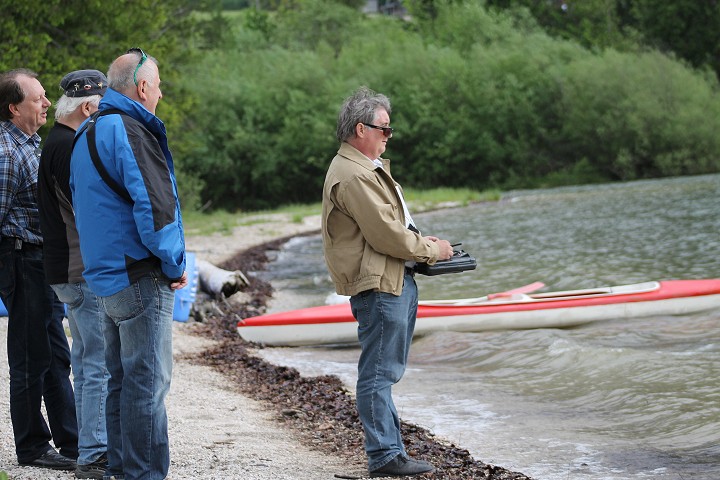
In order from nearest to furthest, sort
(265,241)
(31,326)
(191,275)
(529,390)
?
(31,326) → (529,390) → (191,275) → (265,241)

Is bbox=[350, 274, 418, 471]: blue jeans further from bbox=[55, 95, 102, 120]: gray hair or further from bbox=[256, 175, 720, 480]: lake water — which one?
bbox=[55, 95, 102, 120]: gray hair

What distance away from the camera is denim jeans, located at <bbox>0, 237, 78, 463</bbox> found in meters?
4.51

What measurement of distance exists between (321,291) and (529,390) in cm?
689

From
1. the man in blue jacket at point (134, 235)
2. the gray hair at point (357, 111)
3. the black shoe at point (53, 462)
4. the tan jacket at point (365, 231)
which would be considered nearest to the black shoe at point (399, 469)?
the tan jacket at point (365, 231)

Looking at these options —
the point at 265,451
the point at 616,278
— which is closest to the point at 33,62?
the point at 616,278

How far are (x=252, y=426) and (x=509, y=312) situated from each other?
4636 mm

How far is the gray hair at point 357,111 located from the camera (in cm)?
457

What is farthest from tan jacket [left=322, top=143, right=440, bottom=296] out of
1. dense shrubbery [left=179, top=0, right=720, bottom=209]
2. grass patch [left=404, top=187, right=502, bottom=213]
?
dense shrubbery [left=179, top=0, right=720, bottom=209]

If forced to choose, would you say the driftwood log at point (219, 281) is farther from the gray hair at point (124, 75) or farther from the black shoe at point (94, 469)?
the gray hair at point (124, 75)

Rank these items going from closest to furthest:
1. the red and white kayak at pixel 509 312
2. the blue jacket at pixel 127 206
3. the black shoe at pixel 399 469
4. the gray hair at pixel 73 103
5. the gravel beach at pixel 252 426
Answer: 1. the blue jacket at pixel 127 206
2. the gray hair at pixel 73 103
3. the black shoe at pixel 399 469
4. the gravel beach at pixel 252 426
5. the red and white kayak at pixel 509 312

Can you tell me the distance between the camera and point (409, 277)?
464 centimetres

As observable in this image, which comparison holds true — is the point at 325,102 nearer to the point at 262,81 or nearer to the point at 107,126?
the point at 262,81

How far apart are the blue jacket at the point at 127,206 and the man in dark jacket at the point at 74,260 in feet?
1.33

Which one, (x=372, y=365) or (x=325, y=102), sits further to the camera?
(x=325, y=102)
